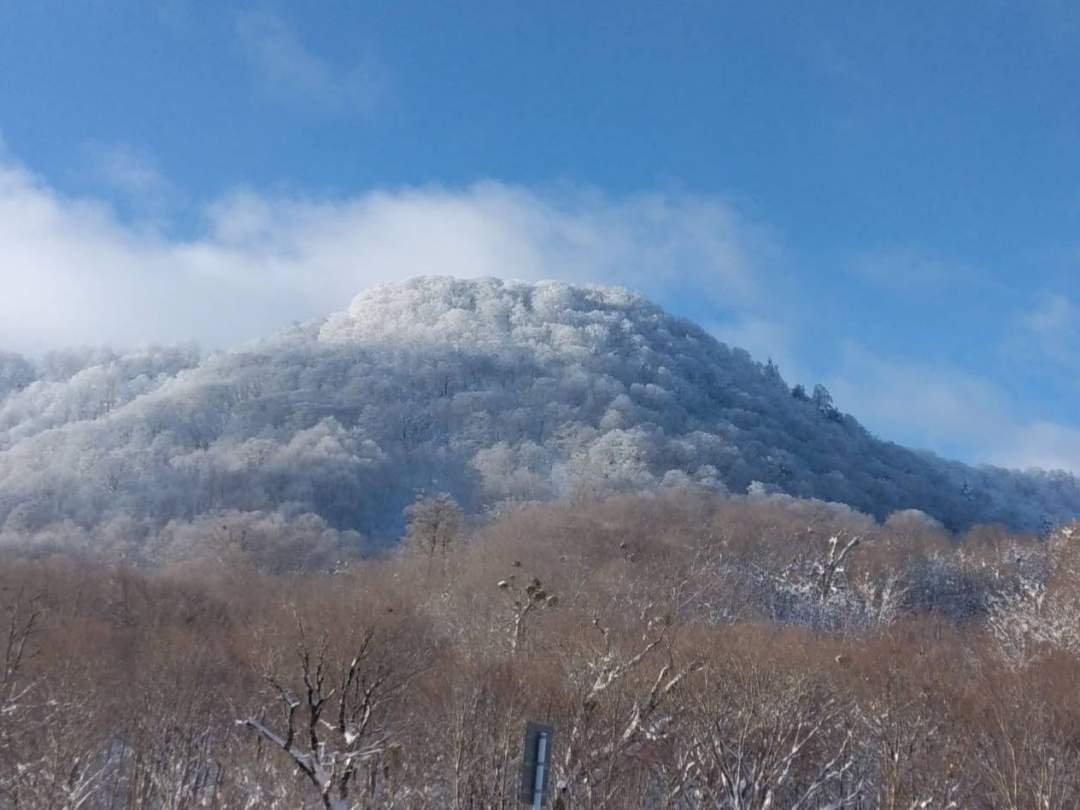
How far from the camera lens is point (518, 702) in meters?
24.5

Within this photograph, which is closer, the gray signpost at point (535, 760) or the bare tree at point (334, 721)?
the gray signpost at point (535, 760)

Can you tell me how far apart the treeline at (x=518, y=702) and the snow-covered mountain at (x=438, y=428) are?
58.8 meters

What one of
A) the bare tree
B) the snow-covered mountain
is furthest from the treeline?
the snow-covered mountain

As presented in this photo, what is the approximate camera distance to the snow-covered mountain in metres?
113

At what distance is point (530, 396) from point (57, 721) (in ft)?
405

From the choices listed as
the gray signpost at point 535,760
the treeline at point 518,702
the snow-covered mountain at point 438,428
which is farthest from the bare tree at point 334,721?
the snow-covered mountain at point 438,428

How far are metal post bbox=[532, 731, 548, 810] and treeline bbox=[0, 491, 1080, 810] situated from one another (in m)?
4.60

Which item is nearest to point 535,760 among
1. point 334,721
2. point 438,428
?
point 334,721

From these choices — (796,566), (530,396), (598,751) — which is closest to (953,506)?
(530,396)

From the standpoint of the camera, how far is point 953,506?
147125 mm

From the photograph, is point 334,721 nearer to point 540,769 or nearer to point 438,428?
point 540,769

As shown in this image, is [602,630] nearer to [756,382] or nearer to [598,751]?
[598,751]

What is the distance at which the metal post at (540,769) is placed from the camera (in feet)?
38.4

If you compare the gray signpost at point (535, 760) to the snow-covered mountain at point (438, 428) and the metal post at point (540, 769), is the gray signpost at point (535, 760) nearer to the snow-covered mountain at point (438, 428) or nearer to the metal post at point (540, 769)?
the metal post at point (540, 769)
